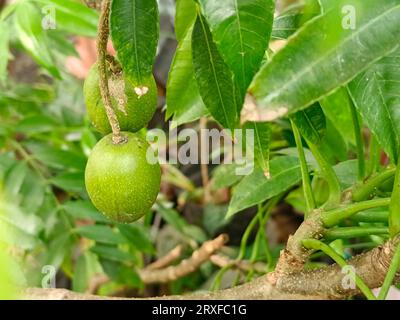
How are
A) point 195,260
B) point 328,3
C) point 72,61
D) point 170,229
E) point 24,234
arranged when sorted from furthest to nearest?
point 72,61, point 170,229, point 195,260, point 24,234, point 328,3

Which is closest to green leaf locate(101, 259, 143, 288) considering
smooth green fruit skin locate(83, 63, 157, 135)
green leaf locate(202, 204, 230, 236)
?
green leaf locate(202, 204, 230, 236)

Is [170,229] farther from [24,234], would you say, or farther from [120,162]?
[120,162]

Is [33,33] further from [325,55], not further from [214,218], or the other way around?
[214,218]

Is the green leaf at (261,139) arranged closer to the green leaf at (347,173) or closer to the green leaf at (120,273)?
the green leaf at (347,173)

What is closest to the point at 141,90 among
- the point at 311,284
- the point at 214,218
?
the point at 311,284

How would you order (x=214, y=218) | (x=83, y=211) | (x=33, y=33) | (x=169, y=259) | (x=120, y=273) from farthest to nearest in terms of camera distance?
(x=214, y=218)
(x=169, y=259)
(x=120, y=273)
(x=83, y=211)
(x=33, y=33)

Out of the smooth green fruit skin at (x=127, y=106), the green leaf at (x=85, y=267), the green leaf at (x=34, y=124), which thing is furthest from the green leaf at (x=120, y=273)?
the smooth green fruit skin at (x=127, y=106)
